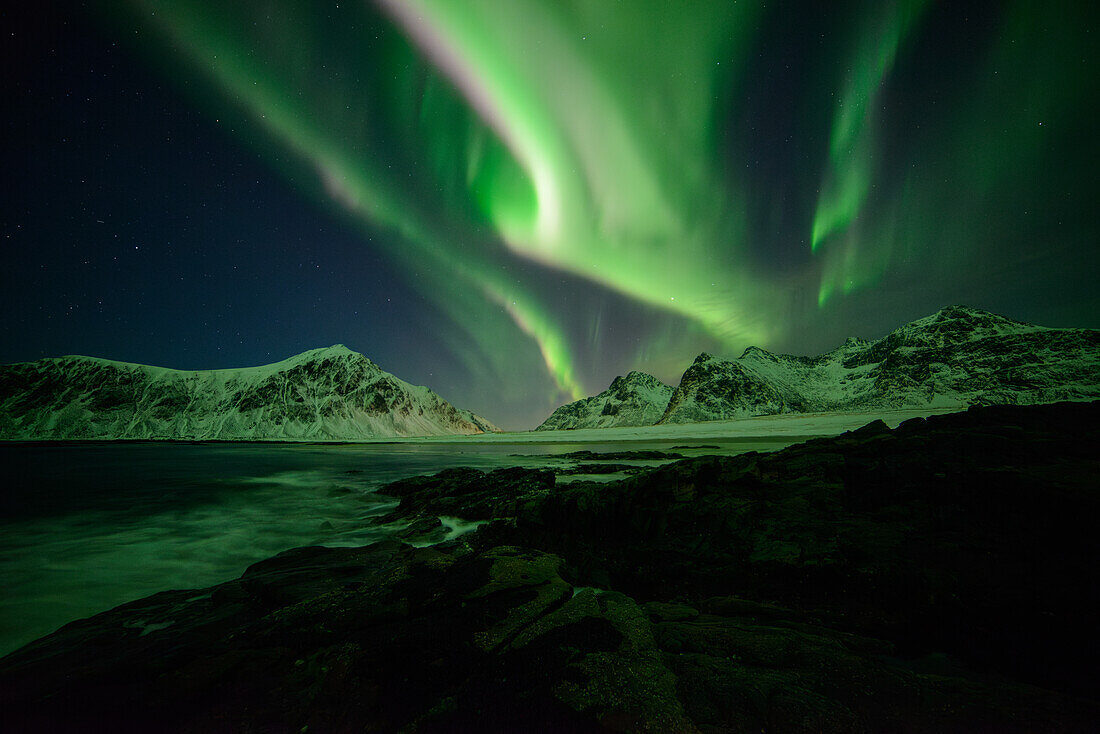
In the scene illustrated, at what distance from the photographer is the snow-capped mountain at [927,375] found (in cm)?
9662

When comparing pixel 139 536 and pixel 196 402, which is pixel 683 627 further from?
pixel 196 402

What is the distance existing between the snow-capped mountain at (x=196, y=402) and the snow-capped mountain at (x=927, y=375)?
490ft

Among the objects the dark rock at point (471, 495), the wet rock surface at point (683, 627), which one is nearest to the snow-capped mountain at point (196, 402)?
the dark rock at point (471, 495)

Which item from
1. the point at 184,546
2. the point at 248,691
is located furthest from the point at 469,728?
the point at 184,546

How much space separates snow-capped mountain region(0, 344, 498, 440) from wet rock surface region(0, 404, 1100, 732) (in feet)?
542

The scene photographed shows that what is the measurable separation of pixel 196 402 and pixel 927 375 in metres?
289

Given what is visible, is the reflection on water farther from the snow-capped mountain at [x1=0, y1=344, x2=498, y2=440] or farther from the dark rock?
the snow-capped mountain at [x1=0, y1=344, x2=498, y2=440]

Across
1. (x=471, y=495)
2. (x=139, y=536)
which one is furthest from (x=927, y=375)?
(x=139, y=536)

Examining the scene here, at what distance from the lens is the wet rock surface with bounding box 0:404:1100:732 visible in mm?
3070

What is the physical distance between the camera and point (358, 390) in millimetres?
177500

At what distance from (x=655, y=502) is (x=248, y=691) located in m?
6.89

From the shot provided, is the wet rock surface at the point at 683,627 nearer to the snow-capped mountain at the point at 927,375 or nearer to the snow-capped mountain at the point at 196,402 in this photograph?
the snow-capped mountain at the point at 927,375

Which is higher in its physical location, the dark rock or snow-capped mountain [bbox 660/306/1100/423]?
snow-capped mountain [bbox 660/306/1100/423]

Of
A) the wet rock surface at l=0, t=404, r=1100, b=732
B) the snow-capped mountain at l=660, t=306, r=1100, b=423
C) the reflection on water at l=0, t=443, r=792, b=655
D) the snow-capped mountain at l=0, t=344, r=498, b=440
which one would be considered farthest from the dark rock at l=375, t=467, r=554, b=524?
the snow-capped mountain at l=0, t=344, r=498, b=440
